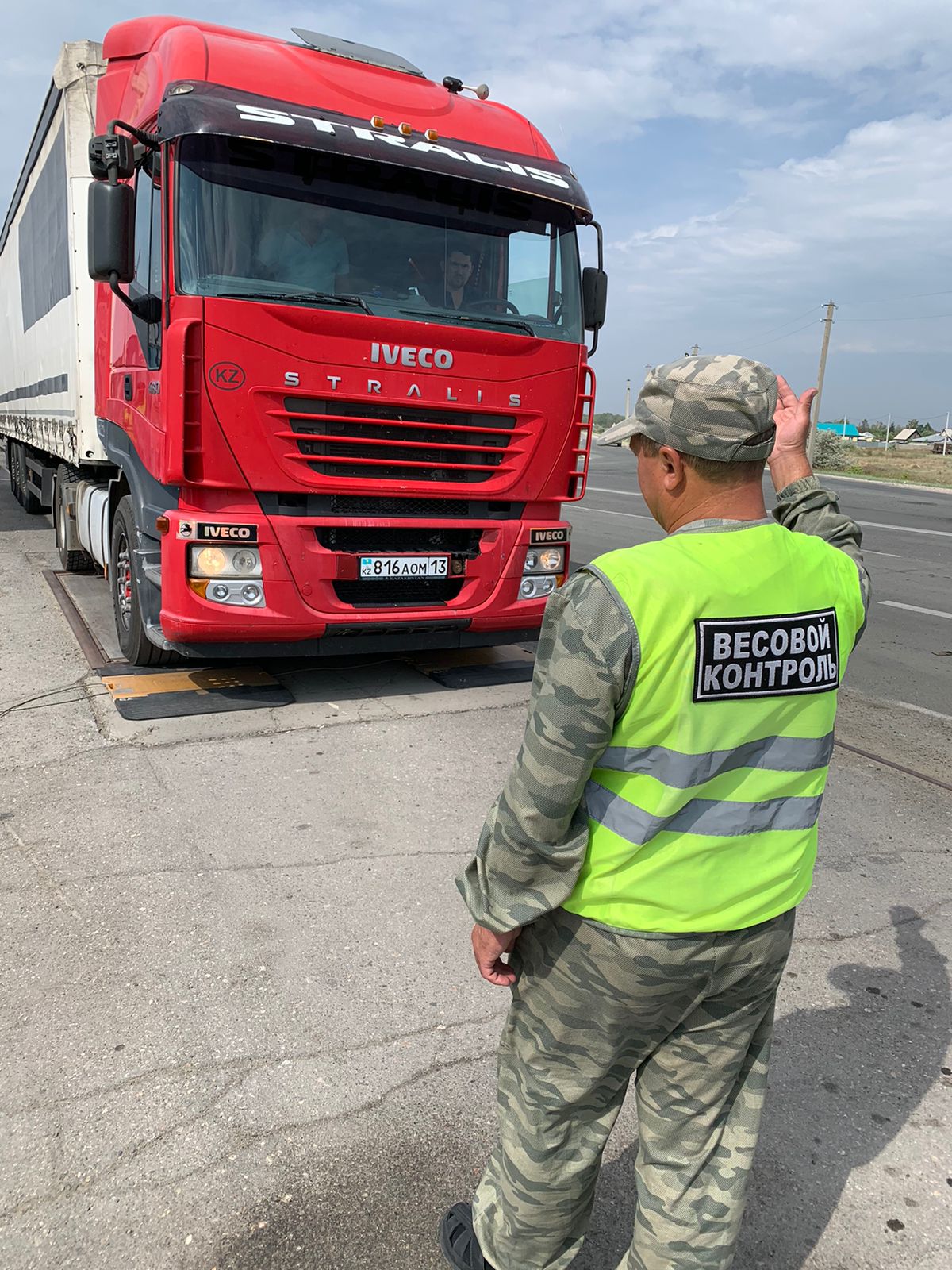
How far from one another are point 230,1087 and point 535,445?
13.4 feet

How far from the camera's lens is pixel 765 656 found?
5.07 ft

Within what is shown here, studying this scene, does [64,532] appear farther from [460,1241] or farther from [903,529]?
[903,529]

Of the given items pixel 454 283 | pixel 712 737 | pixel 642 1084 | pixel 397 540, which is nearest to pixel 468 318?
pixel 454 283

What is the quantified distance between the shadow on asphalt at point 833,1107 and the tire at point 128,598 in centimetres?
414

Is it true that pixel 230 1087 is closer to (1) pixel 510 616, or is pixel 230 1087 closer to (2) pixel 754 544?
(2) pixel 754 544

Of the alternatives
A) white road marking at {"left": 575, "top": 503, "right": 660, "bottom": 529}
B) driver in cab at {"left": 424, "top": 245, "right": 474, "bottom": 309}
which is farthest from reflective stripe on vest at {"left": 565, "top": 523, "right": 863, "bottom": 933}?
white road marking at {"left": 575, "top": 503, "right": 660, "bottom": 529}

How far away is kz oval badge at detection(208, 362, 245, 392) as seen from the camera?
4812 millimetres

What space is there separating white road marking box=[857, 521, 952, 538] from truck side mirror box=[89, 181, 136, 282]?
13079 mm

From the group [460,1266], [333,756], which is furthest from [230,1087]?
[333,756]

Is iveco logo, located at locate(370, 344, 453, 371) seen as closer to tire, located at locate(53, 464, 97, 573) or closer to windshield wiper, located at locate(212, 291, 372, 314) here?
windshield wiper, located at locate(212, 291, 372, 314)

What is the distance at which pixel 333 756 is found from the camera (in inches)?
194

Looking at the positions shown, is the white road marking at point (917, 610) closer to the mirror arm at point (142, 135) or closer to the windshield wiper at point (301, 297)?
the windshield wiper at point (301, 297)

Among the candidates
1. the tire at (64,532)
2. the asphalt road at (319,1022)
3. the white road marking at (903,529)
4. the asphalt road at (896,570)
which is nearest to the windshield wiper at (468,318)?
the asphalt road at (319,1022)

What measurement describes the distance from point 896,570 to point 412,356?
8.26 meters
